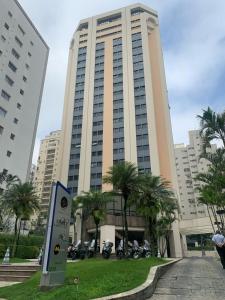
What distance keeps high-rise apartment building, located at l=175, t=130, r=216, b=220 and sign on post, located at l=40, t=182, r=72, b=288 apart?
86.9 m

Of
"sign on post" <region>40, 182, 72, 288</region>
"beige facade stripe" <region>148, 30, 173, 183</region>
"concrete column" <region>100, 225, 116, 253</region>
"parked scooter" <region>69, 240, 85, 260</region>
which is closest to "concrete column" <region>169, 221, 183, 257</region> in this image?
"beige facade stripe" <region>148, 30, 173, 183</region>

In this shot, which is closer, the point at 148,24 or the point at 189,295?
the point at 189,295

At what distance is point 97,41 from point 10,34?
88.5 ft

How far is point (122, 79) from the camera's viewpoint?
62469mm

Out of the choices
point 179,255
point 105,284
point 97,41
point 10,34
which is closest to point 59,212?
point 105,284

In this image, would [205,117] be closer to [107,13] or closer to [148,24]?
[148,24]

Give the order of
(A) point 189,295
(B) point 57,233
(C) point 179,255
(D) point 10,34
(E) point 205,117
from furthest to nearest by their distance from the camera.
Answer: (D) point 10,34 → (C) point 179,255 → (E) point 205,117 → (B) point 57,233 → (A) point 189,295

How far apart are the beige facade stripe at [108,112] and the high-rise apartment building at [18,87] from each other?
1424 centimetres

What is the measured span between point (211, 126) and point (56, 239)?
1366cm

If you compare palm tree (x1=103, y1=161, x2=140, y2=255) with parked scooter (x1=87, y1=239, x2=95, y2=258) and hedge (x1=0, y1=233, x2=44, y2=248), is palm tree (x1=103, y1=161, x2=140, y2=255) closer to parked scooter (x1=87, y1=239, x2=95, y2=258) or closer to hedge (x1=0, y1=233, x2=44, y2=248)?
parked scooter (x1=87, y1=239, x2=95, y2=258)

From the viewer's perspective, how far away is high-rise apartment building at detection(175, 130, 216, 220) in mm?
93688

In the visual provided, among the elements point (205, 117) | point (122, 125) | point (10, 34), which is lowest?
point (205, 117)

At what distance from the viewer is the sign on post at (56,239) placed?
8555 millimetres

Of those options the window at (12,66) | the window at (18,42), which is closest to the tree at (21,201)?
the window at (12,66)
